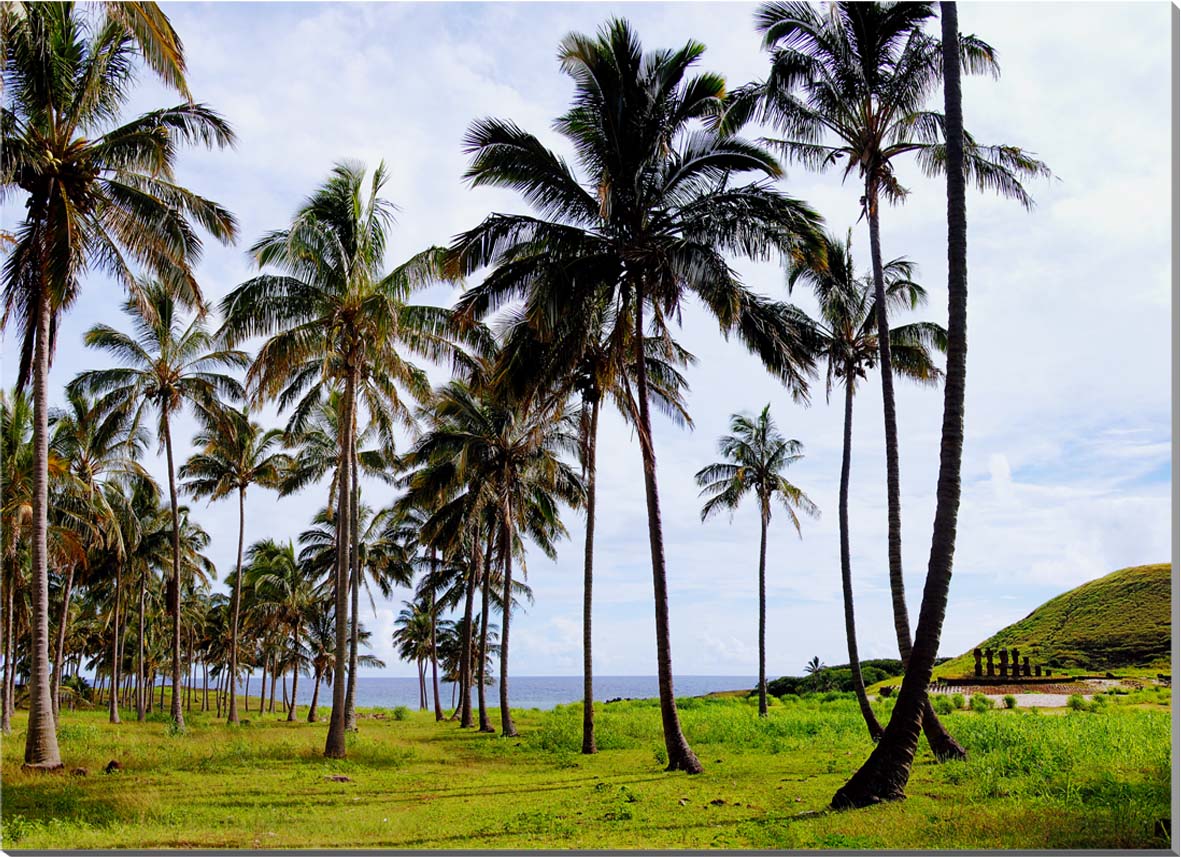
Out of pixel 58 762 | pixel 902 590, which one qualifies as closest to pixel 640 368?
pixel 902 590

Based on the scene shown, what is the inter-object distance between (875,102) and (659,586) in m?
9.43

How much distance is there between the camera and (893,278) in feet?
67.7

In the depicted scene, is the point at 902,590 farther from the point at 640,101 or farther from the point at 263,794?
the point at 263,794

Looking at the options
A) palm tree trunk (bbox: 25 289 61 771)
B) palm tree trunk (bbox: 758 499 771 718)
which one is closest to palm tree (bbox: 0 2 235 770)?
palm tree trunk (bbox: 25 289 61 771)

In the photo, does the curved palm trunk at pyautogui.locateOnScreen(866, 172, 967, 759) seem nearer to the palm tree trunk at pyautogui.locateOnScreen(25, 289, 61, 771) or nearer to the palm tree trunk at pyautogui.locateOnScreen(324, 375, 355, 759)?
the palm tree trunk at pyautogui.locateOnScreen(324, 375, 355, 759)

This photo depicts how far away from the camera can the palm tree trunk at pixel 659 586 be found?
14734 millimetres

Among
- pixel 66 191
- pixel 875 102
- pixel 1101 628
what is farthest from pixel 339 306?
pixel 1101 628

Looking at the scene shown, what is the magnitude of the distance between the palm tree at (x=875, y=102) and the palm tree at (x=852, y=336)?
14.0ft

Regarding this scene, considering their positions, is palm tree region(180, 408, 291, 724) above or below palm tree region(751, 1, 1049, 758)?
below

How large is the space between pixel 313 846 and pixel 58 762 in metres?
7.33

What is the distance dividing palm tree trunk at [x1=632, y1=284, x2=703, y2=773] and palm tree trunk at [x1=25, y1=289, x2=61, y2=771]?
933cm

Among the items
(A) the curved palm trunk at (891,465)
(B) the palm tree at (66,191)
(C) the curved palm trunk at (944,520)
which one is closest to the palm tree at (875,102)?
(A) the curved palm trunk at (891,465)

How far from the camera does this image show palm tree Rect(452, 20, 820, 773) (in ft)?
48.1

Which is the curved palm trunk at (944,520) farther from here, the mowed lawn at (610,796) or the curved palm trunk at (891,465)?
the curved palm trunk at (891,465)
